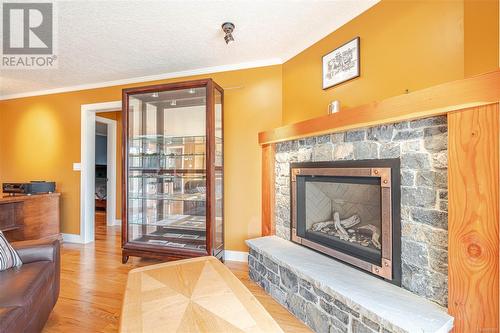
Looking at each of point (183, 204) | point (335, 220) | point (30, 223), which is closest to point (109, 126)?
point (30, 223)

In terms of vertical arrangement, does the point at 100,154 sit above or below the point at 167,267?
above

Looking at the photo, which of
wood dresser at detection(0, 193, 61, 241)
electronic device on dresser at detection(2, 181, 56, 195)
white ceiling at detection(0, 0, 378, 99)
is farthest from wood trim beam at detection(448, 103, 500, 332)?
electronic device on dresser at detection(2, 181, 56, 195)

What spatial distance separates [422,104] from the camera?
51.1 inches

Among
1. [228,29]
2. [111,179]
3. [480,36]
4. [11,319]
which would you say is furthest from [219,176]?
[111,179]

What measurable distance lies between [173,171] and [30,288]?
70.0 inches

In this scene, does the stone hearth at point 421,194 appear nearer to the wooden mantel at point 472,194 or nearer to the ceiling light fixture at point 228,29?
the wooden mantel at point 472,194

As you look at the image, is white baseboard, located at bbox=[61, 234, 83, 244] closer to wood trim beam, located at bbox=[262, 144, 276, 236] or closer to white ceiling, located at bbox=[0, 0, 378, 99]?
white ceiling, located at bbox=[0, 0, 378, 99]

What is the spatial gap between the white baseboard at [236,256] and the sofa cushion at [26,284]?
1.69 m

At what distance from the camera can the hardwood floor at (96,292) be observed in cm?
178

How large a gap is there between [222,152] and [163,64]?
Result: 1259 mm

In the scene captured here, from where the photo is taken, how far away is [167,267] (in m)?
1.64

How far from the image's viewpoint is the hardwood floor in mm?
1775

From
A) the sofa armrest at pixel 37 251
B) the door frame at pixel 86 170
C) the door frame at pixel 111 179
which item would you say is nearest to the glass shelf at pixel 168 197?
the sofa armrest at pixel 37 251

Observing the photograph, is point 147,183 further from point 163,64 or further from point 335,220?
point 335,220
